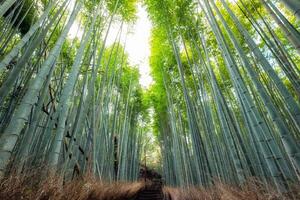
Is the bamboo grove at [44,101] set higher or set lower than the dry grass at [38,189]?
higher

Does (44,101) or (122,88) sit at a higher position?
(122,88)

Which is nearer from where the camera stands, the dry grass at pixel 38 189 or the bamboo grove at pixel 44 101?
the dry grass at pixel 38 189

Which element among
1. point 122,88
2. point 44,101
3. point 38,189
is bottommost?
point 38,189

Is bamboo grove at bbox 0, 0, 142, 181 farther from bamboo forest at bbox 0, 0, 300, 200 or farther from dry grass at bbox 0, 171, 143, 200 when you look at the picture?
dry grass at bbox 0, 171, 143, 200

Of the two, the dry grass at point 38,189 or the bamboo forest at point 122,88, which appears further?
the bamboo forest at point 122,88

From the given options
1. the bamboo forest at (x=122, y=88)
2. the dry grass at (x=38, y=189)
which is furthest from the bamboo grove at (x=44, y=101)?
the dry grass at (x=38, y=189)

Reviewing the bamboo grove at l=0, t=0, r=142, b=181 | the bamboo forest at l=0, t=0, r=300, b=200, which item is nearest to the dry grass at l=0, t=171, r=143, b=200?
the bamboo forest at l=0, t=0, r=300, b=200

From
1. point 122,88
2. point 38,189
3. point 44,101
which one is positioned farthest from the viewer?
point 122,88

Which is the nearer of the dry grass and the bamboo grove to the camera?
the dry grass

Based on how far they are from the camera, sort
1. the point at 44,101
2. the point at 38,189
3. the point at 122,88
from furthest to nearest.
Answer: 1. the point at 122,88
2. the point at 44,101
3. the point at 38,189

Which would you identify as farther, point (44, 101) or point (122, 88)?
point (122, 88)

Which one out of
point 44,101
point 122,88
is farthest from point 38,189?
point 122,88

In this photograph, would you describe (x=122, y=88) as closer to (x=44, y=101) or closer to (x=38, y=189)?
(x=44, y=101)

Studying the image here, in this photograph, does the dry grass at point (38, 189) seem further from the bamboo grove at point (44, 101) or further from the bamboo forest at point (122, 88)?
the bamboo grove at point (44, 101)
